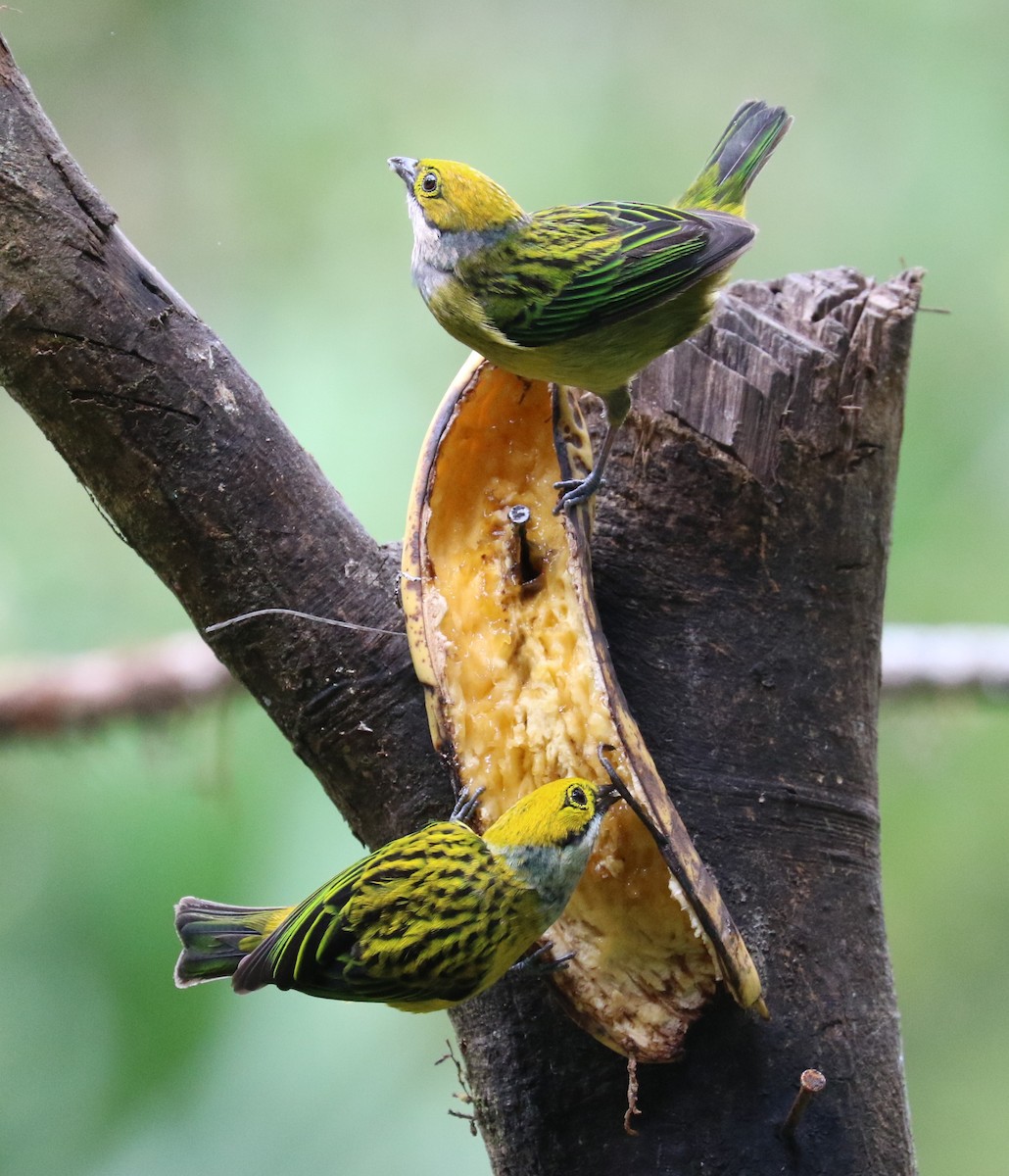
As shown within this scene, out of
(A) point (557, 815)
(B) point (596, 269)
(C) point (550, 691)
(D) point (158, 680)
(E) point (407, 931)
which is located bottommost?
(E) point (407, 931)

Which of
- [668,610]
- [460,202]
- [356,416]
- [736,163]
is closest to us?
[668,610]

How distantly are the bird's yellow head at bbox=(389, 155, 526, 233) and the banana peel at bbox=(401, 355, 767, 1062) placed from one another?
29cm

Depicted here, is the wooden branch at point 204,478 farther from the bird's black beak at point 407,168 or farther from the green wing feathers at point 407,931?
the bird's black beak at point 407,168

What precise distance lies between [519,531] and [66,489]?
3.82m

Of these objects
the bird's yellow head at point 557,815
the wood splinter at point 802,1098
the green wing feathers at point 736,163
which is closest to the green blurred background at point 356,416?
the green wing feathers at point 736,163

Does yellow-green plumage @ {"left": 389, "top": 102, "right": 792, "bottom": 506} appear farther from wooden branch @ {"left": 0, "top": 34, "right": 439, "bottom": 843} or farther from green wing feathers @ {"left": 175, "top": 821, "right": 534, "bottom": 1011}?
green wing feathers @ {"left": 175, "top": 821, "right": 534, "bottom": 1011}

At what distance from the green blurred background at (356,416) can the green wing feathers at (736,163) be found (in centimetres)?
206

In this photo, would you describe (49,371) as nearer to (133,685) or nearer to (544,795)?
(544,795)

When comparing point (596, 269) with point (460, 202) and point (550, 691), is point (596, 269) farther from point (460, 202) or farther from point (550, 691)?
point (550, 691)

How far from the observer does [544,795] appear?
2.00 m

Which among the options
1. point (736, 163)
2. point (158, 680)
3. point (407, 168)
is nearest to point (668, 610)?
point (407, 168)

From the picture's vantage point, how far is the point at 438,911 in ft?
6.44

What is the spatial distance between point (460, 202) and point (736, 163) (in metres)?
0.81

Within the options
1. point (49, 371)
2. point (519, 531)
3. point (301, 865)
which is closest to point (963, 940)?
point (301, 865)
